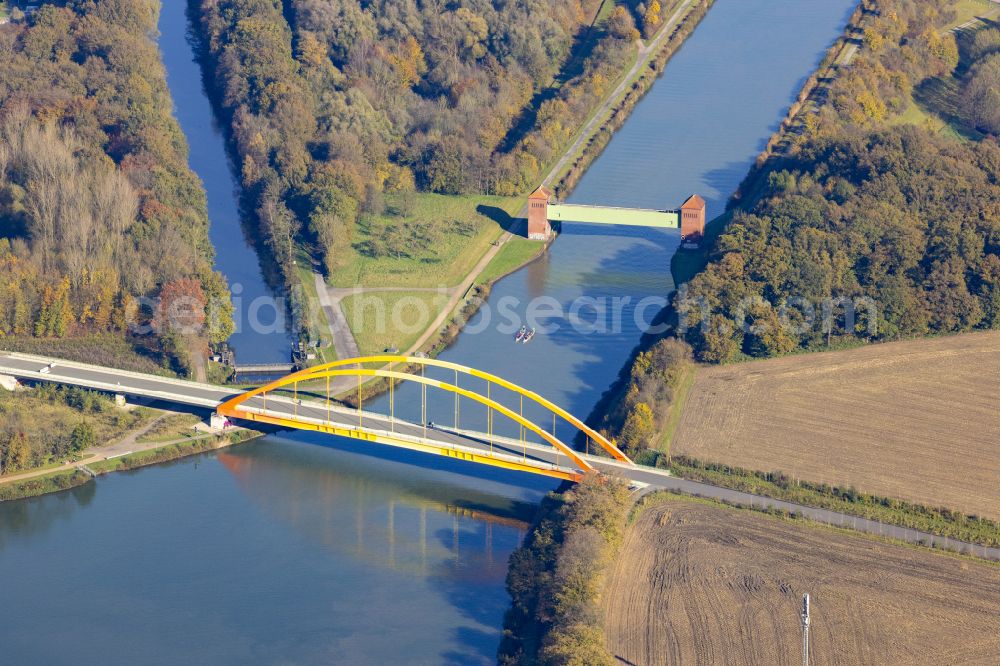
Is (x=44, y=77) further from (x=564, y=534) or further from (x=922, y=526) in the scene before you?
(x=922, y=526)

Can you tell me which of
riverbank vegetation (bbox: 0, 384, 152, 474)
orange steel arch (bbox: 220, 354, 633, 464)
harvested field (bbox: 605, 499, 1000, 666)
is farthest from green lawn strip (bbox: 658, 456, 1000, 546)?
riverbank vegetation (bbox: 0, 384, 152, 474)

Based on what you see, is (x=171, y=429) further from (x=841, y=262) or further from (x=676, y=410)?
(x=841, y=262)

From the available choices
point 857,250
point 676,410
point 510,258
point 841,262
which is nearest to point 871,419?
point 676,410

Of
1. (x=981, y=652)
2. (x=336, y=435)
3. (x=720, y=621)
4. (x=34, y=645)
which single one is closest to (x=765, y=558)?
(x=720, y=621)

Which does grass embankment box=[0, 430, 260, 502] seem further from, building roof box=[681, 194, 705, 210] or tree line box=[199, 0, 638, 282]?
building roof box=[681, 194, 705, 210]

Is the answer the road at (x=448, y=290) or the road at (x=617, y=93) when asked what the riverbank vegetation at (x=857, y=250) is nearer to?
the road at (x=448, y=290)
